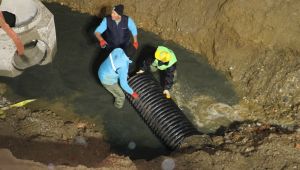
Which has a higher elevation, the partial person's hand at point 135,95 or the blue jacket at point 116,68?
the blue jacket at point 116,68

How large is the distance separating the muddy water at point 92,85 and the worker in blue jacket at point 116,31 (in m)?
1.23

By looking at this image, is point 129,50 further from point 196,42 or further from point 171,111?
point 196,42

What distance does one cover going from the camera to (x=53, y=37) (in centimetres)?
933

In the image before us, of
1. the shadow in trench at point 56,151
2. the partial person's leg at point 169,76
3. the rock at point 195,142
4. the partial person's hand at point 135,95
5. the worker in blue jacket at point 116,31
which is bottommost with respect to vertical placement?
the shadow in trench at point 56,151

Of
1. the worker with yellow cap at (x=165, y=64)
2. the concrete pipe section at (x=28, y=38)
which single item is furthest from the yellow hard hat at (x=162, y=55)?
the concrete pipe section at (x=28, y=38)

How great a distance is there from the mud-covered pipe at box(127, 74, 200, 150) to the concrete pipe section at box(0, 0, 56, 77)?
2.32 metres

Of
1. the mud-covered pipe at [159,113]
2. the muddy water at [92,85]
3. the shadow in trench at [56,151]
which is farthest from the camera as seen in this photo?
the muddy water at [92,85]

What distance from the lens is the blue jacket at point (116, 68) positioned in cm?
705

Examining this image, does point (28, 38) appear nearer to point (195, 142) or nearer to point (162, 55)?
point (162, 55)

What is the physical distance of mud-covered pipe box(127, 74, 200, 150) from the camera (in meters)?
7.72

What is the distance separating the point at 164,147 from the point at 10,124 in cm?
302

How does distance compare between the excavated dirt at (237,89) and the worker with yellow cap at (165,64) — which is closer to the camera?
the excavated dirt at (237,89)

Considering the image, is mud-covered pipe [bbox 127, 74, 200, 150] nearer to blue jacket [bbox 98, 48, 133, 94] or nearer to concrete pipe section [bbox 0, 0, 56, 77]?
blue jacket [bbox 98, 48, 133, 94]

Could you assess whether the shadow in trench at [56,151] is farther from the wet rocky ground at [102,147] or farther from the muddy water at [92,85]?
the muddy water at [92,85]
